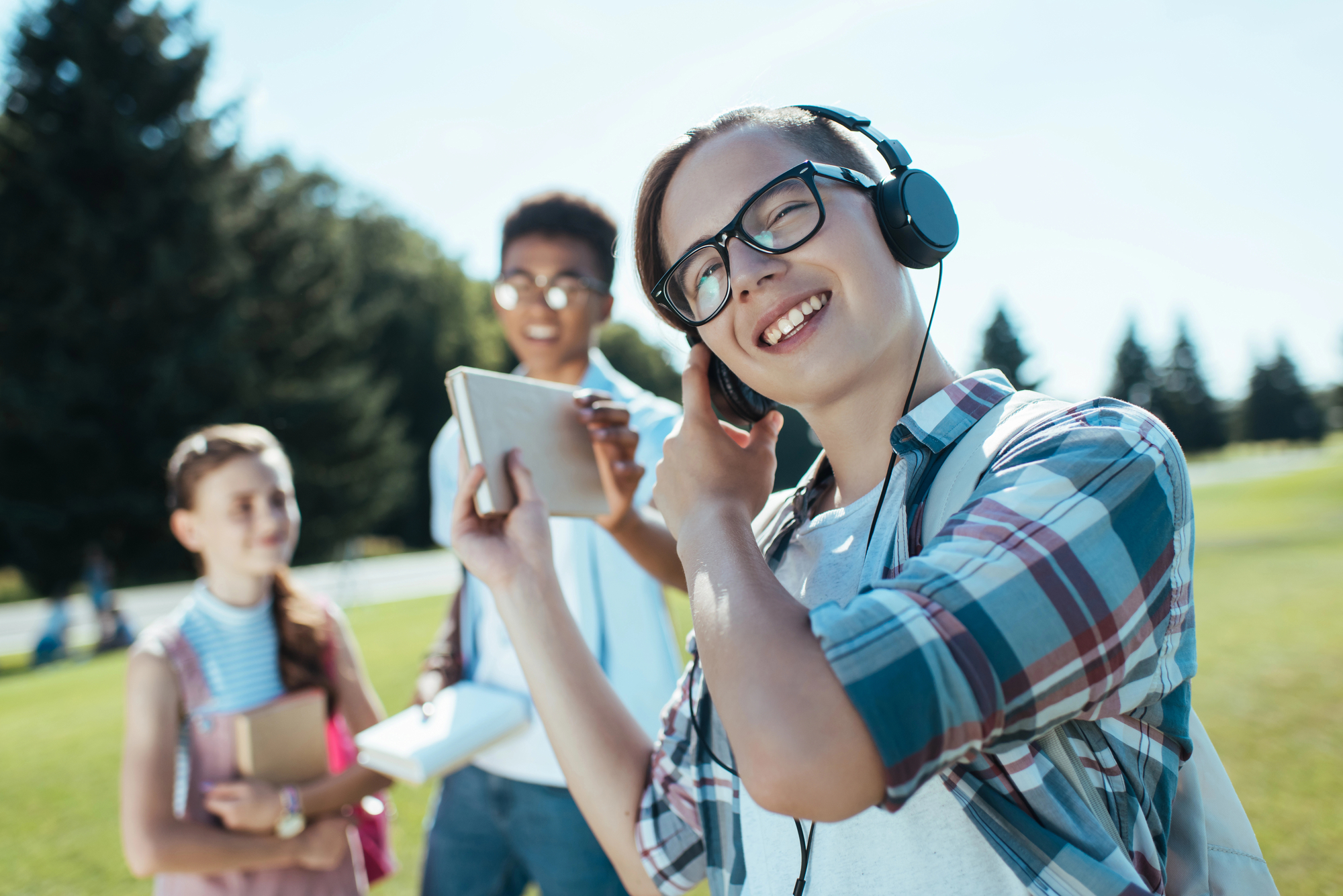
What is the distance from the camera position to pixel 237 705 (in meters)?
2.36

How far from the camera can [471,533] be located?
62.7 inches

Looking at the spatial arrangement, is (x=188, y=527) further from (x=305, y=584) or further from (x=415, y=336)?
(x=415, y=336)

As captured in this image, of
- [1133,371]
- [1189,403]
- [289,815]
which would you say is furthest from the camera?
[1189,403]

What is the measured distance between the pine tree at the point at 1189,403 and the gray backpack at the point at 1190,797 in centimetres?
5707

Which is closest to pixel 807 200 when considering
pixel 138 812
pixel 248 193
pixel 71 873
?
pixel 138 812

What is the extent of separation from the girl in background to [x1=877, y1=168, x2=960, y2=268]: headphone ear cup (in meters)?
2.22

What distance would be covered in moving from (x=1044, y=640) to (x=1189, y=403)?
6664cm

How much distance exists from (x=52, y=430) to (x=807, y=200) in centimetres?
2522

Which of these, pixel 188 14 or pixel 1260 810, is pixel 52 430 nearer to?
pixel 188 14

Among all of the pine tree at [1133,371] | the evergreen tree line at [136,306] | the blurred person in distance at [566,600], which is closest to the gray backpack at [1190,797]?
the blurred person in distance at [566,600]

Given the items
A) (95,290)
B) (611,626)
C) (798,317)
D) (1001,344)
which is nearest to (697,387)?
(798,317)

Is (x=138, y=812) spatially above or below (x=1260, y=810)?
above

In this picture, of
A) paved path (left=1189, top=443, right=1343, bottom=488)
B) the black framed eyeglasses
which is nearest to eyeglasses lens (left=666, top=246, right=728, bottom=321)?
the black framed eyeglasses

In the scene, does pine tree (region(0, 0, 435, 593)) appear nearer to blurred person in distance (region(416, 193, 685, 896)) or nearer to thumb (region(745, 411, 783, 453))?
blurred person in distance (region(416, 193, 685, 896))
